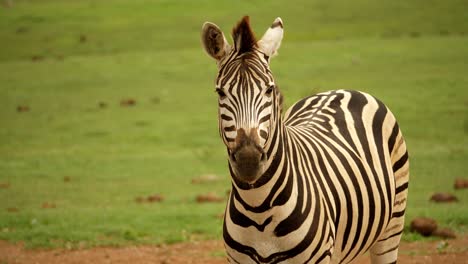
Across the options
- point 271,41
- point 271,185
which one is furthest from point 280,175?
point 271,41

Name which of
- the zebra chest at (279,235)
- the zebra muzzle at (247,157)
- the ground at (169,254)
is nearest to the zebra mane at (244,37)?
the zebra muzzle at (247,157)

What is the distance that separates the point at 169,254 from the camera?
905 centimetres

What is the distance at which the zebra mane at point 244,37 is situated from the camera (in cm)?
462

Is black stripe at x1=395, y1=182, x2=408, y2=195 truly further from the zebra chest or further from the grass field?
the grass field

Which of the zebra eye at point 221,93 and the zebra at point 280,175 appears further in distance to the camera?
the zebra eye at point 221,93

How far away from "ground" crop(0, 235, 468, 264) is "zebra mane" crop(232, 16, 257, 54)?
409 cm

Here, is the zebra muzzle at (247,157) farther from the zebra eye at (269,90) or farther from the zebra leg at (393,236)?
the zebra leg at (393,236)

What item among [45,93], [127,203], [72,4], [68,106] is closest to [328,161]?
[127,203]

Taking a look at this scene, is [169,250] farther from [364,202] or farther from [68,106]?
[68,106]

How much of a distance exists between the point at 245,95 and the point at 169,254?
4.89 m

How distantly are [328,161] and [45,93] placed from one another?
1904cm

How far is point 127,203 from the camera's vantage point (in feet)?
42.0

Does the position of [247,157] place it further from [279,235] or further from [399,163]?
[399,163]

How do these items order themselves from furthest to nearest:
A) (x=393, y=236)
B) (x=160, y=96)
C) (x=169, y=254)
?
(x=160, y=96)
(x=169, y=254)
(x=393, y=236)
